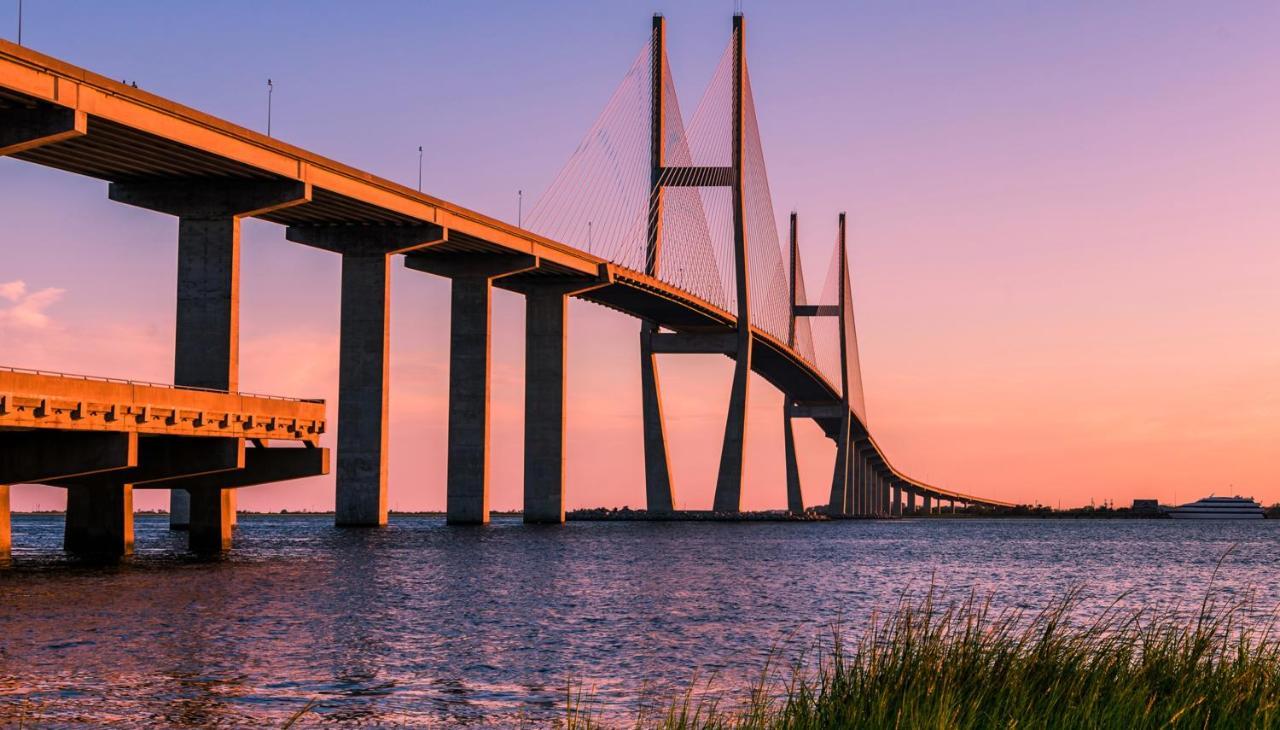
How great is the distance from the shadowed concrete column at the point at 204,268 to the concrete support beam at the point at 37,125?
Result: 11.0 m

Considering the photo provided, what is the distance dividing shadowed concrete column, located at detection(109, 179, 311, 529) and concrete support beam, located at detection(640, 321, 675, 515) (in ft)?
153

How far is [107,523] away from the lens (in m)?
47.5

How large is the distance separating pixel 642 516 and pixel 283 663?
86828 mm

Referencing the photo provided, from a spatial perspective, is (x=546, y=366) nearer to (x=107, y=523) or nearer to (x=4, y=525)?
(x=107, y=523)

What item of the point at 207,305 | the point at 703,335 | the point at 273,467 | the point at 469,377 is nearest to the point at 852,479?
the point at 703,335

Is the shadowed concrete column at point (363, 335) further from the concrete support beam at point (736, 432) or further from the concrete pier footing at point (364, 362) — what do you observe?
the concrete support beam at point (736, 432)

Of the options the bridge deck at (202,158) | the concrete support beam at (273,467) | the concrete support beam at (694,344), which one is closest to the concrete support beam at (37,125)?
the bridge deck at (202,158)

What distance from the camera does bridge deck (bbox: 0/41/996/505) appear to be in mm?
46781

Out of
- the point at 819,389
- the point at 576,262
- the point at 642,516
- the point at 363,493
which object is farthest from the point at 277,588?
the point at 819,389

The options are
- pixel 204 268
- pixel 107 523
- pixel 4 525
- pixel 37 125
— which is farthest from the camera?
pixel 204 268

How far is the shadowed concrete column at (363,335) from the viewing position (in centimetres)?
7212

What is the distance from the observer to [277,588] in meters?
36.7

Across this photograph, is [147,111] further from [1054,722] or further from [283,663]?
[1054,722]

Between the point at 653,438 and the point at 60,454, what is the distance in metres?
64.3
